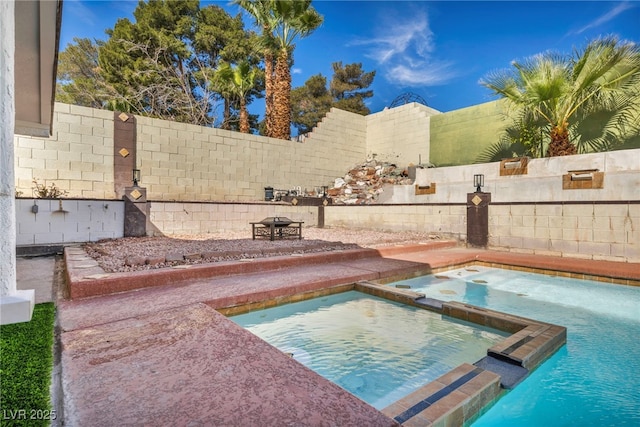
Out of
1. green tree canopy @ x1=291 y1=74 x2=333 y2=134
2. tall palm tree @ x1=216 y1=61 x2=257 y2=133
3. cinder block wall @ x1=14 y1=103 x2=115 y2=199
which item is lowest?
cinder block wall @ x1=14 y1=103 x2=115 y2=199

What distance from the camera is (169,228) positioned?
7.59m

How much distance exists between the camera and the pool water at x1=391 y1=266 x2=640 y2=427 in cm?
168

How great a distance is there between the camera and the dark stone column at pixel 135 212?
22.3ft

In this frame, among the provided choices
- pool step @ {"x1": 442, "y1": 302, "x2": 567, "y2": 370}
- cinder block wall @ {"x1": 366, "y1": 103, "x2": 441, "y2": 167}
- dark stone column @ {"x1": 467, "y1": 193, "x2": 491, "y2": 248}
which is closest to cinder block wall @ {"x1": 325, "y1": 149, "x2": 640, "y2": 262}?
Result: dark stone column @ {"x1": 467, "y1": 193, "x2": 491, "y2": 248}

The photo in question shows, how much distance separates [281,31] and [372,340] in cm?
1383

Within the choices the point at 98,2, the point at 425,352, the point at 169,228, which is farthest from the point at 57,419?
the point at 98,2

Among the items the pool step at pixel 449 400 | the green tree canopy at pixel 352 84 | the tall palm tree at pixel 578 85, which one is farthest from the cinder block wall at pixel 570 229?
the green tree canopy at pixel 352 84

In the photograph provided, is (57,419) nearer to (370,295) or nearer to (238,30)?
(370,295)

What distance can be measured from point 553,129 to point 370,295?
8187 mm

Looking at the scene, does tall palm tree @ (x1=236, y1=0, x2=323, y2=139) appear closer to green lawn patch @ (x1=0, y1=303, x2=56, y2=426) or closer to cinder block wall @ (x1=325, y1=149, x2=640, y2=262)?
cinder block wall @ (x1=325, y1=149, x2=640, y2=262)

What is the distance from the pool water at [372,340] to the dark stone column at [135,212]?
5.37m

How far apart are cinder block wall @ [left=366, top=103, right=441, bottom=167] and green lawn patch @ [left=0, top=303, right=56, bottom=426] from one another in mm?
13312

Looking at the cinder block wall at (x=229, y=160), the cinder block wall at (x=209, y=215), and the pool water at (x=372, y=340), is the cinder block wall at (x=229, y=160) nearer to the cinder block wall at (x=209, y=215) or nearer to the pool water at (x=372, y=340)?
the cinder block wall at (x=209, y=215)

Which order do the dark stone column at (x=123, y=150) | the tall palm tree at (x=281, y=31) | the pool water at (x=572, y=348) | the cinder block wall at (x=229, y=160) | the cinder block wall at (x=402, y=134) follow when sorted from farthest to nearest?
the cinder block wall at (x=402, y=134)
the tall palm tree at (x=281, y=31)
the cinder block wall at (x=229, y=160)
the dark stone column at (x=123, y=150)
the pool water at (x=572, y=348)
